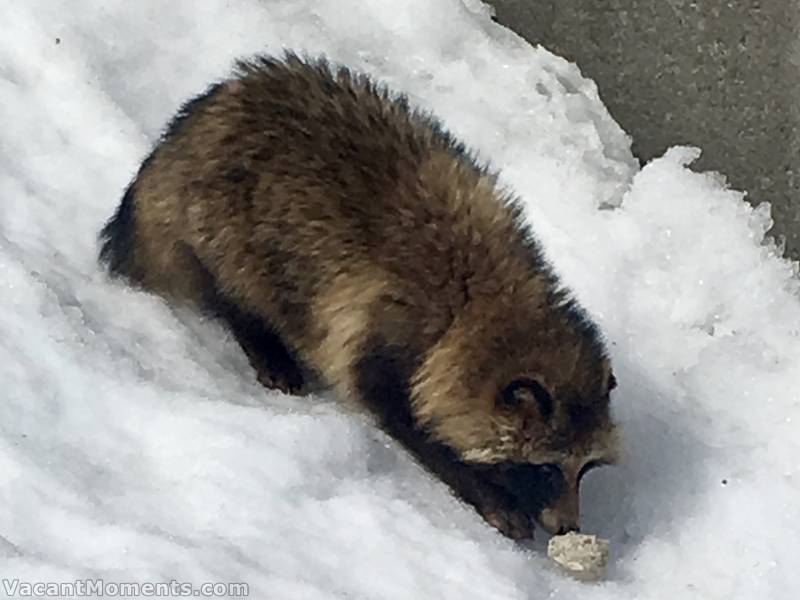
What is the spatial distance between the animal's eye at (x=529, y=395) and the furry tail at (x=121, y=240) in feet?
4.18

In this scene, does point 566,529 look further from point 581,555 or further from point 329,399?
point 329,399

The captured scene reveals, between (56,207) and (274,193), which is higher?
(274,193)

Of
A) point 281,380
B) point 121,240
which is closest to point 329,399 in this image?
point 281,380

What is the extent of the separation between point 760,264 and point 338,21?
1863 millimetres

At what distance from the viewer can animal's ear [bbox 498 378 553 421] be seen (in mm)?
3393

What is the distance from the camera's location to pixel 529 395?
3398 millimetres

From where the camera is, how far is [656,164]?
473cm

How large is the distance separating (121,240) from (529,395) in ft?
4.54

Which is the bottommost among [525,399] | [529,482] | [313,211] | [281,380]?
[281,380]

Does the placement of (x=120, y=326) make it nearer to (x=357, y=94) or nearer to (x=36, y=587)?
(x=357, y=94)

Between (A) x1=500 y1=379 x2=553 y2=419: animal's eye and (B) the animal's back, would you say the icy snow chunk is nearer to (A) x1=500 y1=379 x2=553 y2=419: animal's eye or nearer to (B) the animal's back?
(A) x1=500 y1=379 x2=553 y2=419: animal's eye

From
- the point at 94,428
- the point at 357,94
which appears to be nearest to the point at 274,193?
the point at 357,94

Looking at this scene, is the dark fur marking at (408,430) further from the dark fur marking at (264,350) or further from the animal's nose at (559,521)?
the dark fur marking at (264,350)

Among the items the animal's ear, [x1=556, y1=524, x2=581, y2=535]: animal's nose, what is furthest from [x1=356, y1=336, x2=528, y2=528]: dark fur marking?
the animal's ear
